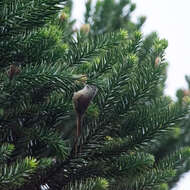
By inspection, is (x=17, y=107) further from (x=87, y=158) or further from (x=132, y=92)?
(x=132, y=92)

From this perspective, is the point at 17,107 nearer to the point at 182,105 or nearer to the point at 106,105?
the point at 106,105

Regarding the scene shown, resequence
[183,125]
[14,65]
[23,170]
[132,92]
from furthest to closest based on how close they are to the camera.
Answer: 1. [183,125]
2. [132,92]
3. [14,65]
4. [23,170]

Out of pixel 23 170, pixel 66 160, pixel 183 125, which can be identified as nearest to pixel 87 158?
pixel 66 160

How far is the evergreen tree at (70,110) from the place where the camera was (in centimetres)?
111

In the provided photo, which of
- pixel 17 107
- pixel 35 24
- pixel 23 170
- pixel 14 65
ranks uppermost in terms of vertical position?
pixel 35 24

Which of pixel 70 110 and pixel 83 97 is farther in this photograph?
pixel 70 110

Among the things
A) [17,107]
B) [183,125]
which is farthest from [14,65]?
[183,125]

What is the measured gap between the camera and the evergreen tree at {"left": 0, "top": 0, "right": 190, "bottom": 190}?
1110 mm

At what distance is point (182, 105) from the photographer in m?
1.24

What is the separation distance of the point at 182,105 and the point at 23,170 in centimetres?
59

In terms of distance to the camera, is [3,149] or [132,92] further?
[132,92]

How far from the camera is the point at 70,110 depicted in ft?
3.91

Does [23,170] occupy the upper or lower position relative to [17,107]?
lower

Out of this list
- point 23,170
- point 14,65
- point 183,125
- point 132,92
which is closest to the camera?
point 23,170
